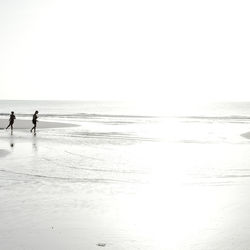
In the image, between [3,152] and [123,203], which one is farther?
[3,152]

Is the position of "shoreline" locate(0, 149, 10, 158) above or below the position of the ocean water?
above

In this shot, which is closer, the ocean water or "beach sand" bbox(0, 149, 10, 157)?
the ocean water

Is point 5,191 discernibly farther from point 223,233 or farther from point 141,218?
point 223,233

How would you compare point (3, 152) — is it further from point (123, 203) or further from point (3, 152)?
point (123, 203)

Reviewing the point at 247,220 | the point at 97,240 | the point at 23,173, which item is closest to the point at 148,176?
the point at 23,173

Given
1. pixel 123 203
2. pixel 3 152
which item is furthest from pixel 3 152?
pixel 123 203

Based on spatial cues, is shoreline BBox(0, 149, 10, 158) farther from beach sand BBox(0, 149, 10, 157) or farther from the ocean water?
the ocean water

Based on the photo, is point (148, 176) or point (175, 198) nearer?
point (175, 198)

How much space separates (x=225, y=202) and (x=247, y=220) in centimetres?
170

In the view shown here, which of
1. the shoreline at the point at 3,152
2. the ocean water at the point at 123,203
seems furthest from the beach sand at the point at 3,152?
the ocean water at the point at 123,203

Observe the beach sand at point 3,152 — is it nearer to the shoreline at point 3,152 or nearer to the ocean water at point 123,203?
the shoreline at point 3,152

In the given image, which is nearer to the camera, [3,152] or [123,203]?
[123,203]

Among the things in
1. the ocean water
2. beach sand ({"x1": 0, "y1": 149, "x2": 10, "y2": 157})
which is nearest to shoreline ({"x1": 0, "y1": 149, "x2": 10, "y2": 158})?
beach sand ({"x1": 0, "y1": 149, "x2": 10, "y2": 157})

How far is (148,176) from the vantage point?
50.6 feet
